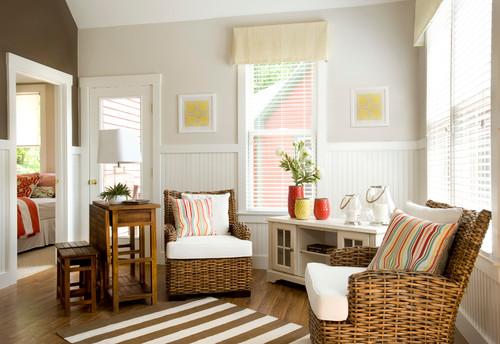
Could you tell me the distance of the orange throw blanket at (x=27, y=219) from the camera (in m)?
4.96

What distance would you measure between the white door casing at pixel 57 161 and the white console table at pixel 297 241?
2272 millimetres

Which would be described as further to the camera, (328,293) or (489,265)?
(489,265)

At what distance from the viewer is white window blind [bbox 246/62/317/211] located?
4.24m

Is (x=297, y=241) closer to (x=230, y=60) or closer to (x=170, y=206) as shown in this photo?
(x=170, y=206)

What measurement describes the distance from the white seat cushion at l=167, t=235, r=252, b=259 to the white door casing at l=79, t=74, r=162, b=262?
1.26 metres

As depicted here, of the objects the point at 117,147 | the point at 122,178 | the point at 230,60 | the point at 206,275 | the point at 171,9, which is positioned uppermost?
the point at 171,9

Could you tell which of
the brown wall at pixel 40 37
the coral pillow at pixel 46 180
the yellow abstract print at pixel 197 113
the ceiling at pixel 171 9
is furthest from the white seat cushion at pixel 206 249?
the coral pillow at pixel 46 180

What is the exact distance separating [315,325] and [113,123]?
344cm

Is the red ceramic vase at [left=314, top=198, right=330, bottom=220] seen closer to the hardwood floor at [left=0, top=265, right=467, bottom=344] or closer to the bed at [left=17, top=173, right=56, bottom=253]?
the hardwood floor at [left=0, top=265, right=467, bottom=344]

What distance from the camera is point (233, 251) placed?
333 centimetres

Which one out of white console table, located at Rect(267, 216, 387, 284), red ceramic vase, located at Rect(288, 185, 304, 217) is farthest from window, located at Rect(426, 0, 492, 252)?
red ceramic vase, located at Rect(288, 185, 304, 217)

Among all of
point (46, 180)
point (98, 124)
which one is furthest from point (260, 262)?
point (46, 180)

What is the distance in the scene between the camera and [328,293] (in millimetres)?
1938

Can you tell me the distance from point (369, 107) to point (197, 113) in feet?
5.75
